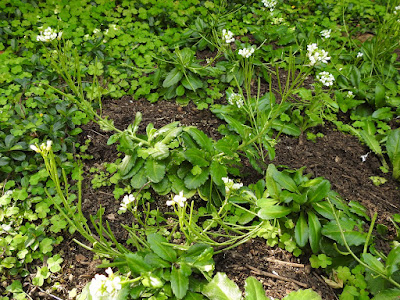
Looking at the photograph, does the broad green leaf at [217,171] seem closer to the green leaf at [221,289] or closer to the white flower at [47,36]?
the green leaf at [221,289]

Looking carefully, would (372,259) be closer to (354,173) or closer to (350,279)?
(350,279)

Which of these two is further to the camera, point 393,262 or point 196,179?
point 196,179

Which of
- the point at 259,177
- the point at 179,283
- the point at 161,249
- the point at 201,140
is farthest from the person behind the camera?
the point at 259,177

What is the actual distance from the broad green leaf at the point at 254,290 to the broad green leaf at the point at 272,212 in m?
0.36

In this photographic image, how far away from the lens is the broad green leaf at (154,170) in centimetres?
228

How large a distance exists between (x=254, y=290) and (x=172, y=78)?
1.87 metres

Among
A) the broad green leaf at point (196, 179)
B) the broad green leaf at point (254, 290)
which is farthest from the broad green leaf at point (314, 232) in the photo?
the broad green leaf at point (196, 179)

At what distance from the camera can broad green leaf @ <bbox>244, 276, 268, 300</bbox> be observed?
1.79 meters

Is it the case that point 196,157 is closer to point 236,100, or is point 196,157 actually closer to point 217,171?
point 217,171

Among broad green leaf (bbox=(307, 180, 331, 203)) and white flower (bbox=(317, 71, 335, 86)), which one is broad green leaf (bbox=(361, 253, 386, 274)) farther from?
white flower (bbox=(317, 71, 335, 86))

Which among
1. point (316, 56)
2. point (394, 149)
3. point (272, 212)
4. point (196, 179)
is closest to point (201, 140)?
point (196, 179)

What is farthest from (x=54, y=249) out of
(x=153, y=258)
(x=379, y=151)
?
(x=379, y=151)

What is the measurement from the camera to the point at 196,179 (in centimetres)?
225

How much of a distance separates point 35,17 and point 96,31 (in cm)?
68
